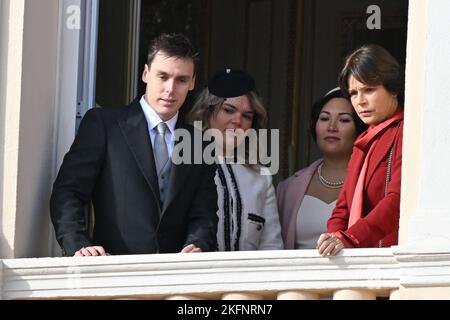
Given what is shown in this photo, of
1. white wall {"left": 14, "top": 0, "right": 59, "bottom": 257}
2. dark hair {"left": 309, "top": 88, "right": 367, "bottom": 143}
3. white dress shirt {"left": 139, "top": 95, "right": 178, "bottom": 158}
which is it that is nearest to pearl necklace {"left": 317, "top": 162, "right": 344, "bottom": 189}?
dark hair {"left": 309, "top": 88, "right": 367, "bottom": 143}

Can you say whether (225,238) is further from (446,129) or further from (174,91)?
(446,129)

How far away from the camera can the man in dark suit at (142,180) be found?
8836mm

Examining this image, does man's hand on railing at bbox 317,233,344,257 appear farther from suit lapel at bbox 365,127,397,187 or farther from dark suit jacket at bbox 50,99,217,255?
dark suit jacket at bbox 50,99,217,255

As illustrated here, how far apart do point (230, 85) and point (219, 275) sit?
1147 mm

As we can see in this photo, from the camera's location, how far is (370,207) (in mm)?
8648

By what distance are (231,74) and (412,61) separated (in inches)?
44.6

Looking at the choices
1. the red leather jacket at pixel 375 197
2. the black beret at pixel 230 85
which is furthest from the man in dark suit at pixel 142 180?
the red leather jacket at pixel 375 197

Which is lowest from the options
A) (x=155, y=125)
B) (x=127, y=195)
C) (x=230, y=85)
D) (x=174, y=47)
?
(x=127, y=195)

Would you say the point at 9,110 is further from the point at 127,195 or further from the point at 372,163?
the point at 372,163

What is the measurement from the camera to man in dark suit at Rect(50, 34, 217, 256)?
884cm

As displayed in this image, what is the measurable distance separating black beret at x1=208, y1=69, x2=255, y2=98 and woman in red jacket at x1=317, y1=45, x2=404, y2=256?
0.55 metres

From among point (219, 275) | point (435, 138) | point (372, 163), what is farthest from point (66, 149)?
point (435, 138)

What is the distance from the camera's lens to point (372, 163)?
342 inches
